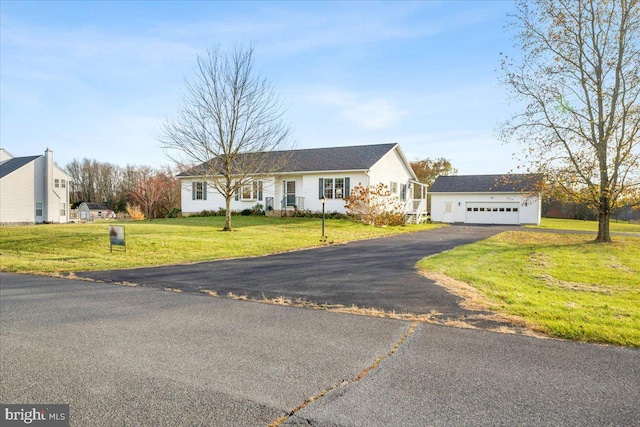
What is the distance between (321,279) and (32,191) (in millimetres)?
35111

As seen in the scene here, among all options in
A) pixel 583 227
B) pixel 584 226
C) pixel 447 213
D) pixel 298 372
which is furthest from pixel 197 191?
pixel 584 226

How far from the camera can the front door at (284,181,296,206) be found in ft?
91.1

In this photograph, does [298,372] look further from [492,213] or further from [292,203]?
[492,213]

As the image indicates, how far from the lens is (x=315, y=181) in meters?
27.0

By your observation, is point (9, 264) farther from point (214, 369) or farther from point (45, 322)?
point (214, 369)

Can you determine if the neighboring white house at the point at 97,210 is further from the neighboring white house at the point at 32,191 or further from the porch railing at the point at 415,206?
the porch railing at the point at 415,206

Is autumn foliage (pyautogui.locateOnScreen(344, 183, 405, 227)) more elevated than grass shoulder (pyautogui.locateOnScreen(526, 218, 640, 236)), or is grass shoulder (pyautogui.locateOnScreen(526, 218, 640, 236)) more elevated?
autumn foliage (pyautogui.locateOnScreen(344, 183, 405, 227))

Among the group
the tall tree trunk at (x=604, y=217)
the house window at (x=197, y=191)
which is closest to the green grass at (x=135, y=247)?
the tall tree trunk at (x=604, y=217)

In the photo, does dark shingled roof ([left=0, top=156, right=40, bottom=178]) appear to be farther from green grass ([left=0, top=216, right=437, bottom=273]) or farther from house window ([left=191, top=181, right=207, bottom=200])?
green grass ([left=0, top=216, right=437, bottom=273])

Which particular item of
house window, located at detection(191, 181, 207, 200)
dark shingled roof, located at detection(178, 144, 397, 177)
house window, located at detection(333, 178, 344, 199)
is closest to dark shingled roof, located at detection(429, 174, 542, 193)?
dark shingled roof, located at detection(178, 144, 397, 177)

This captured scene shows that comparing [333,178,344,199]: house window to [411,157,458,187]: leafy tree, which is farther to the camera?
[411,157,458,187]: leafy tree

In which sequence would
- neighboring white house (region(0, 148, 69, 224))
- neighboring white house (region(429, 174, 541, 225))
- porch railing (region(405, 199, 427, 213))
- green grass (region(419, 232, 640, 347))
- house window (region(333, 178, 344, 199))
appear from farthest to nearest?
1. neighboring white house (region(429, 174, 541, 225))
2. porch railing (region(405, 199, 427, 213))
3. neighboring white house (region(0, 148, 69, 224))
4. house window (region(333, 178, 344, 199))
5. green grass (region(419, 232, 640, 347))

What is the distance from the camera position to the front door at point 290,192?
27.8 m

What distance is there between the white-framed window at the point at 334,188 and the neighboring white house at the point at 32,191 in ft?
82.1
